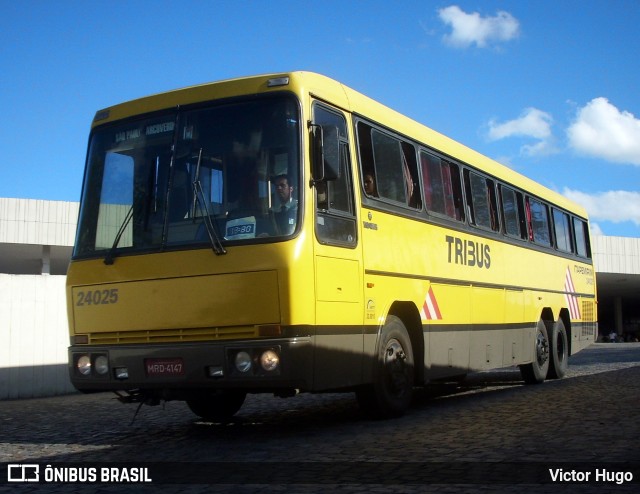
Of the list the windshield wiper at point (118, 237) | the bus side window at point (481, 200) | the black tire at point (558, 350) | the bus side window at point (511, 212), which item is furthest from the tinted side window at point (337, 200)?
the black tire at point (558, 350)

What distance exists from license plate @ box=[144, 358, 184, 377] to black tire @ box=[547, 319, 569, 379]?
9.67 m

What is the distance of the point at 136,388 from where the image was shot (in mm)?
8656

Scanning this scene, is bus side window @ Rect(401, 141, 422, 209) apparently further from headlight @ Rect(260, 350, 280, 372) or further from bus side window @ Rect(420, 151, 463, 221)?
headlight @ Rect(260, 350, 280, 372)

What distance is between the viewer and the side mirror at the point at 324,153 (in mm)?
8336

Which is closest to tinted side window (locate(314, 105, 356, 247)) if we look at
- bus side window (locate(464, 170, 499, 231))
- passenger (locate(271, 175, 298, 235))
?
passenger (locate(271, 175, 298, 235))

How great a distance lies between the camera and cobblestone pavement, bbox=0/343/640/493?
6496mm

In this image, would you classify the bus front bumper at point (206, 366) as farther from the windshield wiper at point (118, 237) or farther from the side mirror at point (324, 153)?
the side mirror at point (324, 153)

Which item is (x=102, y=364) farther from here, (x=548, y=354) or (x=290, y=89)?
(x=548, y=354)

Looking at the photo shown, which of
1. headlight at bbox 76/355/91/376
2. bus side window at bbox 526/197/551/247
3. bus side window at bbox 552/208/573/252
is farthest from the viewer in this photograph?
bus side window at bbox 552/208/573/252

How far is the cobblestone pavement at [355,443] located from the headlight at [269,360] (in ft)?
2.57

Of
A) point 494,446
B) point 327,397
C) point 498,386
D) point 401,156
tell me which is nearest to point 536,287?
point 498,386

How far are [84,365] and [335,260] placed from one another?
284 centimetres

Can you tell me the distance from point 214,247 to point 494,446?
319 centimetres

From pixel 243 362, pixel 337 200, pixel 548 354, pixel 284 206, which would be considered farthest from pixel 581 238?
pixel 243 362
